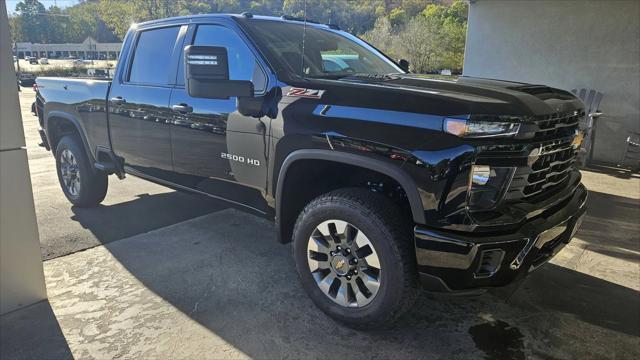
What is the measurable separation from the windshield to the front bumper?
1.53 metres

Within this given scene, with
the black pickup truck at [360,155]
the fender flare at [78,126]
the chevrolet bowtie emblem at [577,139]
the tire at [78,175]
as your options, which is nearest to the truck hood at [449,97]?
the black pickup truck at [360,155]

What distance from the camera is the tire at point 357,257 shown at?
2570 millimetres

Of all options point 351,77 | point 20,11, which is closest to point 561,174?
point 351,77

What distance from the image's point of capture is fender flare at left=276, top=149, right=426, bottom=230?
241 cm

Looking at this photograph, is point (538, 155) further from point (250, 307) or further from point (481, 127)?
point (250, 307)

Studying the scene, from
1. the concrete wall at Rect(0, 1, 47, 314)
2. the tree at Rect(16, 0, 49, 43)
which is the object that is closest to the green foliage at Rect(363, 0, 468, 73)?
the concrete wall at Rect(0, 1, 47, 314)

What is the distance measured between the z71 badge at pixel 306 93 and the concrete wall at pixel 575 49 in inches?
288

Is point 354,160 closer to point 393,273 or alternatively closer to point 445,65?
point 393,273

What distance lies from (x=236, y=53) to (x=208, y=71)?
59 cm

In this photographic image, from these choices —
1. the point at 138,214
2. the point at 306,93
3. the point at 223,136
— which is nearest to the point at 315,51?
the point at 306,93

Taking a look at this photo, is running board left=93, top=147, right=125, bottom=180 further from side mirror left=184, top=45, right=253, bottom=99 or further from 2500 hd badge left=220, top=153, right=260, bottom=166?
side mirror left=184, top=45, right=253, bottom=99

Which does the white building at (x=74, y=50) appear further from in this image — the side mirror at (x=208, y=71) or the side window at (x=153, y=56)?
the side mirror at (x=208, y=71)

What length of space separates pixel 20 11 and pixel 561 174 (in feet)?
16.6

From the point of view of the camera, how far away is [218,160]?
11.6 ft
